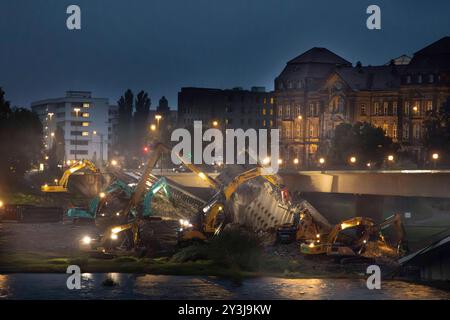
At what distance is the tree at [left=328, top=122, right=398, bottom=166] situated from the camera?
135125mm

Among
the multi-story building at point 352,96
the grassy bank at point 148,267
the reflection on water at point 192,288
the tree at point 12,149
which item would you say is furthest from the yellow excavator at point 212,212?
the multi-story building at point 352,96

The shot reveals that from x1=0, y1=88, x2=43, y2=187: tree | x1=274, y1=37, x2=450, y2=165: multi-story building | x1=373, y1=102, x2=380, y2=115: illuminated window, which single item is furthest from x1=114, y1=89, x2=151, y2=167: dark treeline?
x1=0, y1=88, x2=43, y2=187: tree

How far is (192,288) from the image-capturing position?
41156mm

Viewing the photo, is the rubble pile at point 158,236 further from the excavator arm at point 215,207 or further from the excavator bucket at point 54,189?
the excavator bucket at point 54,189

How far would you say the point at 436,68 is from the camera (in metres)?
161

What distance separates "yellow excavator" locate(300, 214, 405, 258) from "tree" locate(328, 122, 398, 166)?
78558 mm

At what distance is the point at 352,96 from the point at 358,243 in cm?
11569

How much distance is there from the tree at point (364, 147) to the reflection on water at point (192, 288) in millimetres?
91654

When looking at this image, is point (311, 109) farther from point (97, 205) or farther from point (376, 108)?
point (97, 205)

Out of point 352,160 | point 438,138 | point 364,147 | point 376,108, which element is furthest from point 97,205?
point 376,108

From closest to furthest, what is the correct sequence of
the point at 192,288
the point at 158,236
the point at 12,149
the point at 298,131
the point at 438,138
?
the point at 192,288
the point at 158,236
the point at 12,149
the point at 438,138
the point at 298,131

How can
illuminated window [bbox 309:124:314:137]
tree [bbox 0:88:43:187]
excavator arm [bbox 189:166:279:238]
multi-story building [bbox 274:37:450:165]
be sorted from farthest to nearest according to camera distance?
illuminated window [bbox 309:124:314:137], multi-story building [bbox 274:37:450:165], tree [bbox 0:88:43:187], excavator arm [bbox 189:166:279:238]

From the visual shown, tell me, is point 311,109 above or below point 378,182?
above

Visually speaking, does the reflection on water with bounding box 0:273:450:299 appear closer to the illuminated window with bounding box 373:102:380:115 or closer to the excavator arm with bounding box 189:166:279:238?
the excavator arm with bounding box 189:166:279:238
